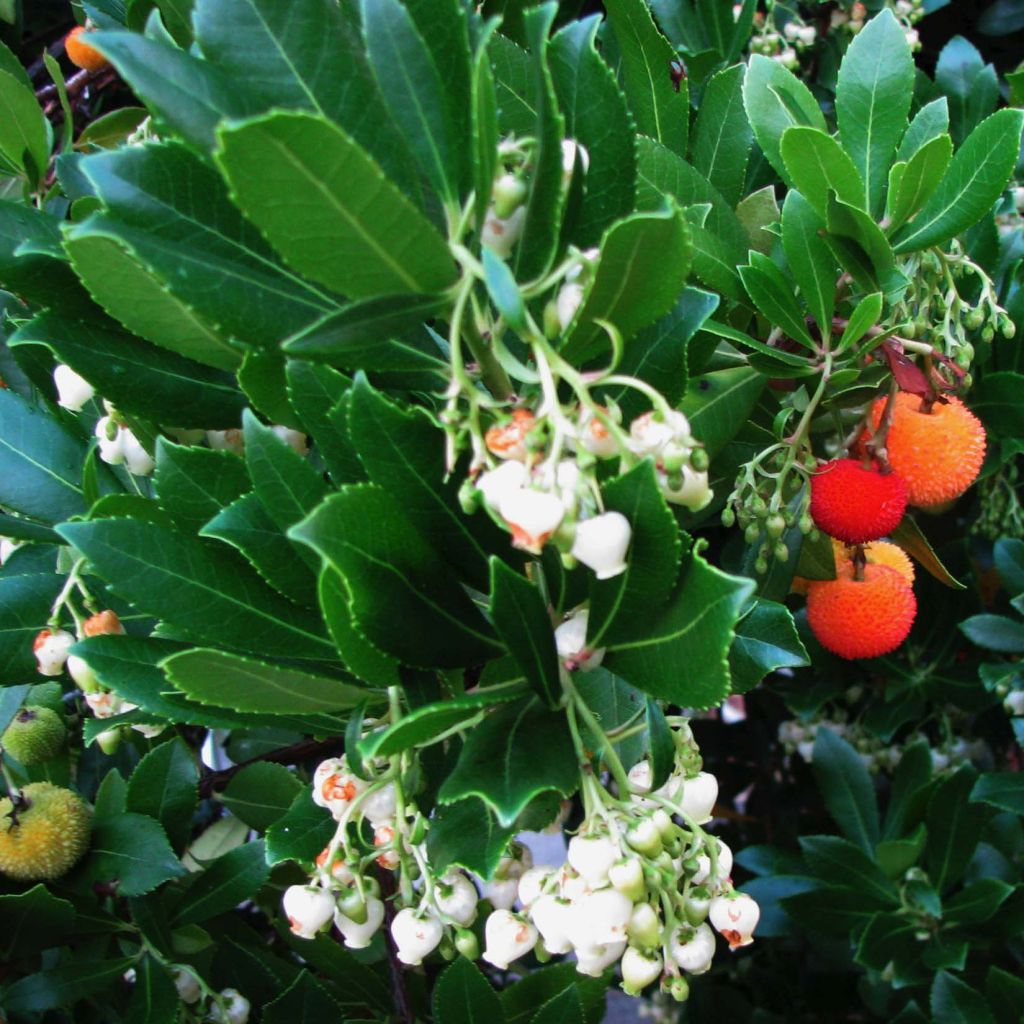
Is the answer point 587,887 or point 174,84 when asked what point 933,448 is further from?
point 174,84

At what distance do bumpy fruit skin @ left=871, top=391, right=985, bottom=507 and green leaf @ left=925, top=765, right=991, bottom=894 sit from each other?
32.2 inches

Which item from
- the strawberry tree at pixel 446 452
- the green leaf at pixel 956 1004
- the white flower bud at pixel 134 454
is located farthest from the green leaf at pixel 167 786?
the green leaf at pixel 956 1004

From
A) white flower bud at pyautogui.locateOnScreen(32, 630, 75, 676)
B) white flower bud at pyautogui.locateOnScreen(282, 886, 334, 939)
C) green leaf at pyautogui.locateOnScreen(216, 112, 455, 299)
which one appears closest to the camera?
green leaf at pyautogui.locateOnScreen(216, 112, 455, 299)

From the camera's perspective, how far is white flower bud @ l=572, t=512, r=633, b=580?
63cm

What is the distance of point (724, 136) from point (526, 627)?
2.46 ft

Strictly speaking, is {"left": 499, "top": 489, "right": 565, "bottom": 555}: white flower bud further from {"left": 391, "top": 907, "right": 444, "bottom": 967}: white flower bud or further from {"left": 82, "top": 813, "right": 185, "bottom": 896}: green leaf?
{"left": 82, "top": 813, "right": 185, "bottom": 896}: green leaf

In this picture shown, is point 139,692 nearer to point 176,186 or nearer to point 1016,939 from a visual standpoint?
point 176,186

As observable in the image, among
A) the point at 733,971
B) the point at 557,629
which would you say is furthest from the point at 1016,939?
the point at 557,629

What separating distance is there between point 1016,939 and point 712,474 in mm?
1414

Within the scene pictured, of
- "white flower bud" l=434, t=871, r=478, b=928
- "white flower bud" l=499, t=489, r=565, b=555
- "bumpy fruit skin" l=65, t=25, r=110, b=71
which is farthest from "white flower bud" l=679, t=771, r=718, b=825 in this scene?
"bumpy fruit skin" l=65, t=25, r=110, b=71

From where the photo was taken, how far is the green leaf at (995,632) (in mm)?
1855

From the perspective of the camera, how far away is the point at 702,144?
1.24 metres

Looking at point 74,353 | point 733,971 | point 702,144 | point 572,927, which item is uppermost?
point 74,353

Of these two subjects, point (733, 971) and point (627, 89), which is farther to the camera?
point (733, 971)
